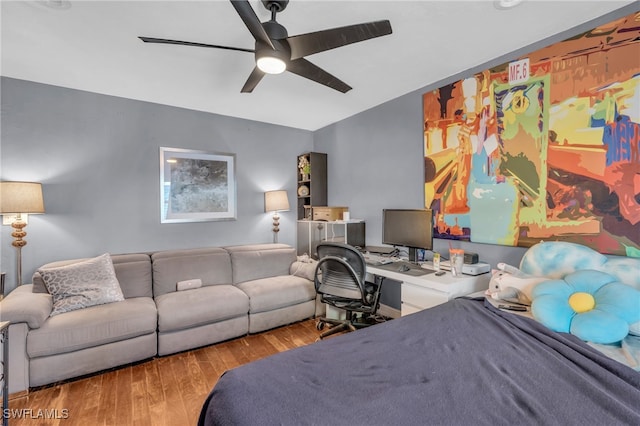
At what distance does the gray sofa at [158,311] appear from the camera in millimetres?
2014

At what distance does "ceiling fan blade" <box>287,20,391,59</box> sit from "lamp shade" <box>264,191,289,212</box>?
94.1 inches

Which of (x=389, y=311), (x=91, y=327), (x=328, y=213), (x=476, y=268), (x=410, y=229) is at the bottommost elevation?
(x=389, y=311)

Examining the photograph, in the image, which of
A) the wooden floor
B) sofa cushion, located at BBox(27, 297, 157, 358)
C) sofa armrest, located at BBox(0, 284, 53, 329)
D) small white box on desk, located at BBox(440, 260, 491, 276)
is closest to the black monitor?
small white box on desk, located at BBox(440, 260, 491, 276)

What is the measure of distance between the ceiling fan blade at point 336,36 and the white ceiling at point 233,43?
296mm

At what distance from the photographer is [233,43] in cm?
213

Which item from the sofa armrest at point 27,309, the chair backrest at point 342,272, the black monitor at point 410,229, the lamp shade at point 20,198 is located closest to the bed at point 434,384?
the chair backrest at point 342,272

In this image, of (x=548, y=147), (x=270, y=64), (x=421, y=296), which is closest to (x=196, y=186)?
(x=270, y=64)

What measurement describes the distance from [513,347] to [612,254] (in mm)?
1206

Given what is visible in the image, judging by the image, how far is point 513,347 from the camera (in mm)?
1244

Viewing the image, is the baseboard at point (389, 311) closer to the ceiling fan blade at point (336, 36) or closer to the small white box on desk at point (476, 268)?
the small white box on desk at point (476, 268)

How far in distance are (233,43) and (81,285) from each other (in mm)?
2309

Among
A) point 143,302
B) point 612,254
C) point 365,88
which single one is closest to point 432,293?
point 612,254

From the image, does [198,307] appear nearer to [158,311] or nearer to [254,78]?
[158,311]

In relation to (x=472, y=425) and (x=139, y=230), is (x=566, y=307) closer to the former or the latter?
(x=472, y=425)
